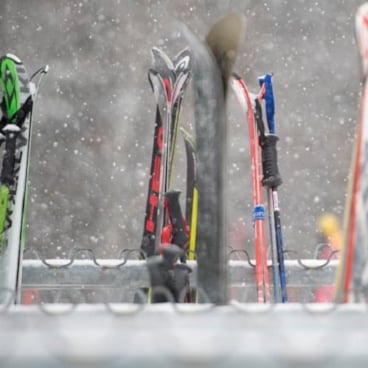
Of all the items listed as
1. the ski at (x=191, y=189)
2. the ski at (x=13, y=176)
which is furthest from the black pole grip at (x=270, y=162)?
the ski at (x=13, y=176)

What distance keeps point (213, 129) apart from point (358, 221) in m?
0.18

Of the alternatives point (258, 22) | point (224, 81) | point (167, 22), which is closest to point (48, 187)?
point (167, 22)

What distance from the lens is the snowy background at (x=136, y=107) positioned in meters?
4.90

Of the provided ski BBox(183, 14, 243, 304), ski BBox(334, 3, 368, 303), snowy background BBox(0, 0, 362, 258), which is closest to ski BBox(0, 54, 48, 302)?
ski BBox(183, 14, 243, 304)

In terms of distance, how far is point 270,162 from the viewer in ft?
3.88

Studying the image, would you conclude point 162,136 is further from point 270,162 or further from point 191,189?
point 270,162

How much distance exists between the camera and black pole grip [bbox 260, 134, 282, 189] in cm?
118

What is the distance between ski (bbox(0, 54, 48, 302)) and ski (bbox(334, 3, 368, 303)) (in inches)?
27.3

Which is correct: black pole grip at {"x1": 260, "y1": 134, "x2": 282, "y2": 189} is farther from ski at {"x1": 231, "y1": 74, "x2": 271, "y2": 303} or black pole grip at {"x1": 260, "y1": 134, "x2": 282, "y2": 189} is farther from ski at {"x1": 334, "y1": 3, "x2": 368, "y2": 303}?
ski at {"x1": 334, "y1": 3, "x2": 368, "y2": 303}

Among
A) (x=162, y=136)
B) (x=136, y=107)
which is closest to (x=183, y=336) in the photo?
(x=162, y=136)

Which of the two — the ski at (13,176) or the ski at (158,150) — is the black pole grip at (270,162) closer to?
the ski at (158,150)

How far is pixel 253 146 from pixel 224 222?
58 centimetres

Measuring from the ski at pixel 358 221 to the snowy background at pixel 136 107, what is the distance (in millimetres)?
4101

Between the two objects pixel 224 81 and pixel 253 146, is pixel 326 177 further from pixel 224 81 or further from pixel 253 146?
pixel 224 81
